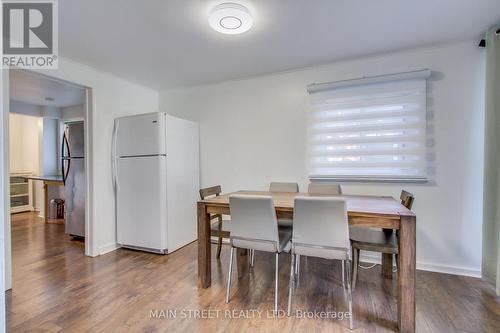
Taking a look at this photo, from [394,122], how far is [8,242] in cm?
391

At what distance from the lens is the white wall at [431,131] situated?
8.41 ft

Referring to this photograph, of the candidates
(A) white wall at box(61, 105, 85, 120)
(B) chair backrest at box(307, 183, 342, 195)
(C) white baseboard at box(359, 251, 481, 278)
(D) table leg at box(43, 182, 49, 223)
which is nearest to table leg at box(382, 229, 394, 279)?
(C) white baseboard at box(359, 251, 481, 278)

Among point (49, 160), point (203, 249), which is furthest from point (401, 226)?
point (49, 160)

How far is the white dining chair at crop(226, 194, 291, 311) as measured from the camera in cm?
204

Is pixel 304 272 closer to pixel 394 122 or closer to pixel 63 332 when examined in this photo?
pixel 394 122

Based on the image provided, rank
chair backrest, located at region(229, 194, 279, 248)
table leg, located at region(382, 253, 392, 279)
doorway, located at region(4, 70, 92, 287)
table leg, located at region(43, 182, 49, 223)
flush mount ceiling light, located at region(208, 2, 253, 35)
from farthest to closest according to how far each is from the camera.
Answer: table leg, located at region(43, 182, 49, 223)
doorway, located at region(4, 70, 92, 287)
table leg, located at region(382, 253, 392, 279)
chair backrest, located at region(229, 194, 279, 248)
flush mount ceiling light, located at region(208, 2, 253, 35)

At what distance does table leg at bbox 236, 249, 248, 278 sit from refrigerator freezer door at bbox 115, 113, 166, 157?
1.50 meters

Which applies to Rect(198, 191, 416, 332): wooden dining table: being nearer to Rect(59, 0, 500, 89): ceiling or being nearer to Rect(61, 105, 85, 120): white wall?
Rect(59, 0, 500, 89): ceiling

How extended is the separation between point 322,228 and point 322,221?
0.18ft

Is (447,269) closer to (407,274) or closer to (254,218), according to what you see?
(407,274)

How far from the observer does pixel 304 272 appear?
8.79 feet

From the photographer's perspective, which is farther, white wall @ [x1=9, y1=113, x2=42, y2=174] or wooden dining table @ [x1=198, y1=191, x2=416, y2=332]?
white wall @ [x1=9, y1=113, x2=42, y2=174]

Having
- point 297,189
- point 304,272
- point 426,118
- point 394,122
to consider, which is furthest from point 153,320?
point 426,118

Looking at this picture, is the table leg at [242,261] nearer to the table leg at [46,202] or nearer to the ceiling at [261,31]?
the ceiling at [261,31]
